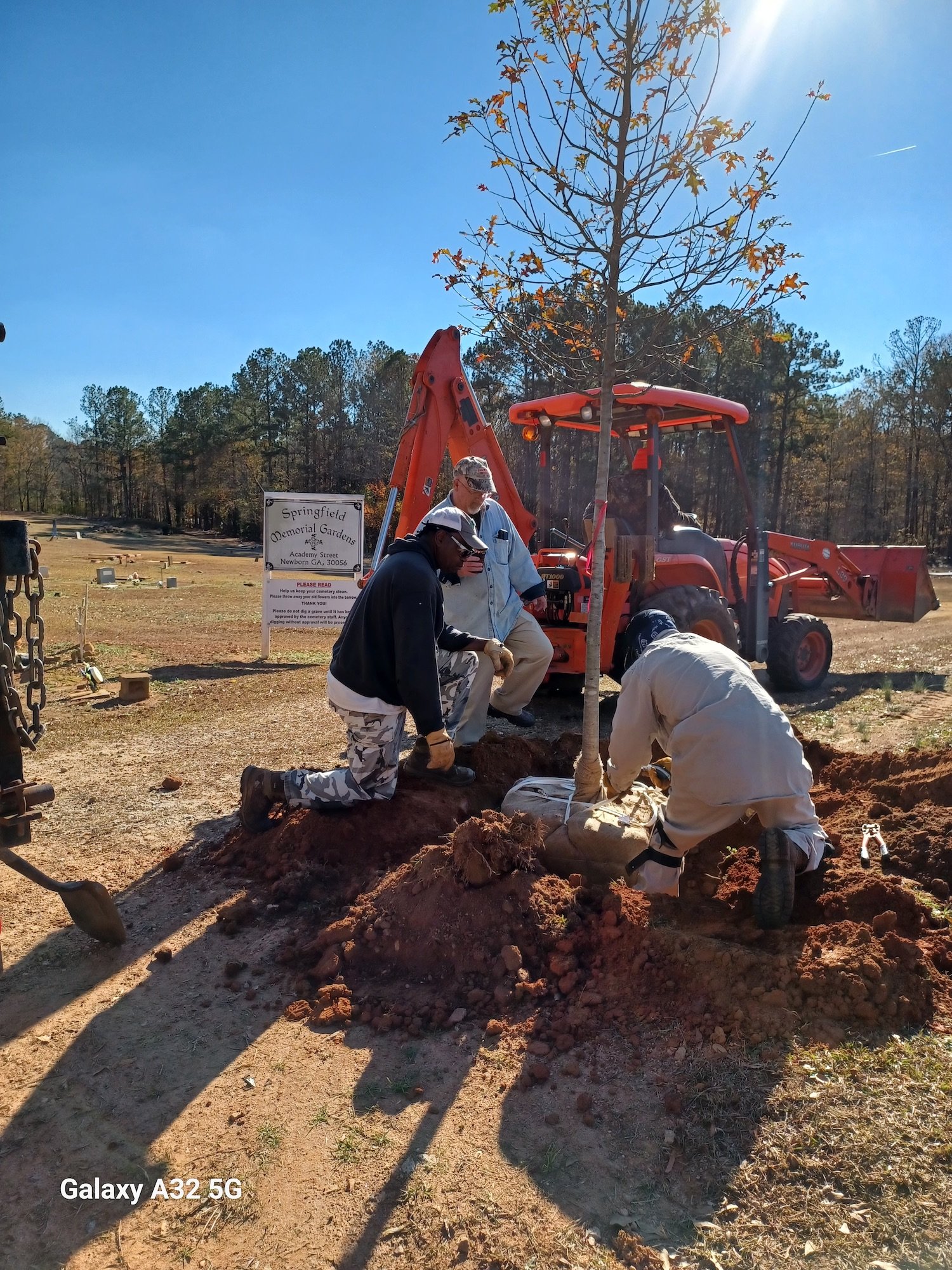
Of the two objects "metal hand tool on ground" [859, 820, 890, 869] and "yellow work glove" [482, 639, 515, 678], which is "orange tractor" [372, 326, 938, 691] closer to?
"yellow work glove" [482, 639, 515, 678]

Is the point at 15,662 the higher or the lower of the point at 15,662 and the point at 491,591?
the lower

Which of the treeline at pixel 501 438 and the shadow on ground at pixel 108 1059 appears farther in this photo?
the treeline at pixel 501 438

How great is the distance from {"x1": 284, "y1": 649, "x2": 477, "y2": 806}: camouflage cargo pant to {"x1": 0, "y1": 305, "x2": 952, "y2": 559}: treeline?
14728 millimetres

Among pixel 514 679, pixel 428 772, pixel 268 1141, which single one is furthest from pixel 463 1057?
pixel 514 679

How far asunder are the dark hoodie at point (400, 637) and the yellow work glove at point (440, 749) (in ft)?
0.14

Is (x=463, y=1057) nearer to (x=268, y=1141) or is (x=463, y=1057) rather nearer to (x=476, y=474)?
(x=268, y=1141)

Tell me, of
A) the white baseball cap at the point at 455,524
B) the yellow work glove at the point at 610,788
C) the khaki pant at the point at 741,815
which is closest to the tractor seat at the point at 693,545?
the yellow work glove at the point at 610,788

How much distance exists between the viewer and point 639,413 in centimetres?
751

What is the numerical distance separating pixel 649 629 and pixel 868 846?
1.51 m

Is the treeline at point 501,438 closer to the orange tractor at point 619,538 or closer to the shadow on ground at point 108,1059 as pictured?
the orange tractor at point 619,538

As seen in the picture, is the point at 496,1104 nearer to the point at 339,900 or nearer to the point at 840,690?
the point at 339,900

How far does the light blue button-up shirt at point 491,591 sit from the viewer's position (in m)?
5.98

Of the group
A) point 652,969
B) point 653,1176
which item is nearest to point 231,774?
point 652,969

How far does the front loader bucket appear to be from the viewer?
10.8m
